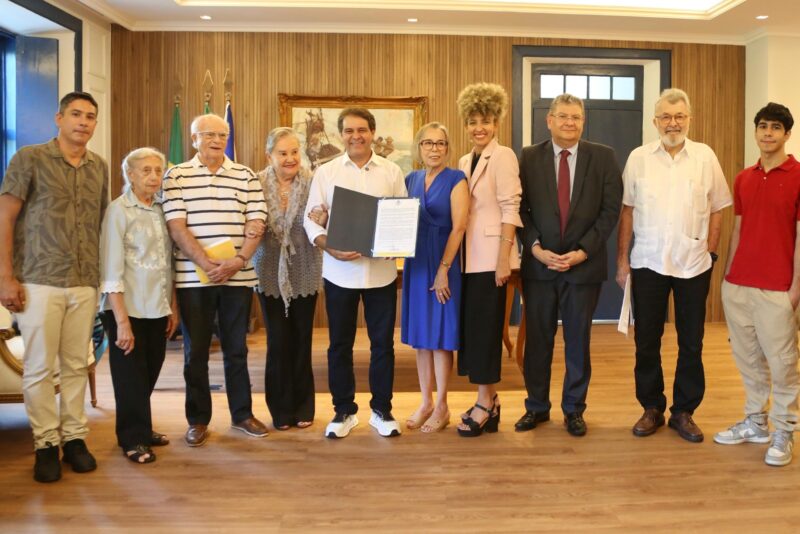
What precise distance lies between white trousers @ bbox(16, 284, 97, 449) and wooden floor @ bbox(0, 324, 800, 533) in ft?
0.71

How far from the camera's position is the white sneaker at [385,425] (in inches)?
132

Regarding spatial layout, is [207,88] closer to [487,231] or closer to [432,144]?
[432,144]

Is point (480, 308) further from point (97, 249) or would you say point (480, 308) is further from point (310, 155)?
point (310, 155)

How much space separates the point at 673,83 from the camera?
696cm

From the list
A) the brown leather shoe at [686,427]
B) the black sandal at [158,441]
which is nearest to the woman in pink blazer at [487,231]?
the brown leather shoe at [686,427]

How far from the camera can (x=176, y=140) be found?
644cm

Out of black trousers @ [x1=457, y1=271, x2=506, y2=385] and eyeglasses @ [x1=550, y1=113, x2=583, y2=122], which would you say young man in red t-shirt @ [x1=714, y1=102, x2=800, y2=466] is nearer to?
eyeglasses @ [x1=550, y1=113, x2=583, y2=122]

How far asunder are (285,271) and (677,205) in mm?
1782

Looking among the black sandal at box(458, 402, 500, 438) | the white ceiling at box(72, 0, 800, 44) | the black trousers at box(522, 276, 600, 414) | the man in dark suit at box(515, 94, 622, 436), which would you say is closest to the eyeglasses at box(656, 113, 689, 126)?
the man in dark suit at box(515, 94, 622, 436)

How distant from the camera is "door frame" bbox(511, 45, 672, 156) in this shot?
6.83 metres

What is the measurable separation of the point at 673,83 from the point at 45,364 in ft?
20.3

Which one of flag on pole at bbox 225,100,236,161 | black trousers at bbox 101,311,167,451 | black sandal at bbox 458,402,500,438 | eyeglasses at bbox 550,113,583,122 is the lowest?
black sandal at bbox 458,402,500,438

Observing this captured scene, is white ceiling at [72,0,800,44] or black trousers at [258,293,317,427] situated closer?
black trousers at [258,293,317,427]

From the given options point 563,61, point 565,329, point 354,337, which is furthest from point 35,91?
point 563,61
